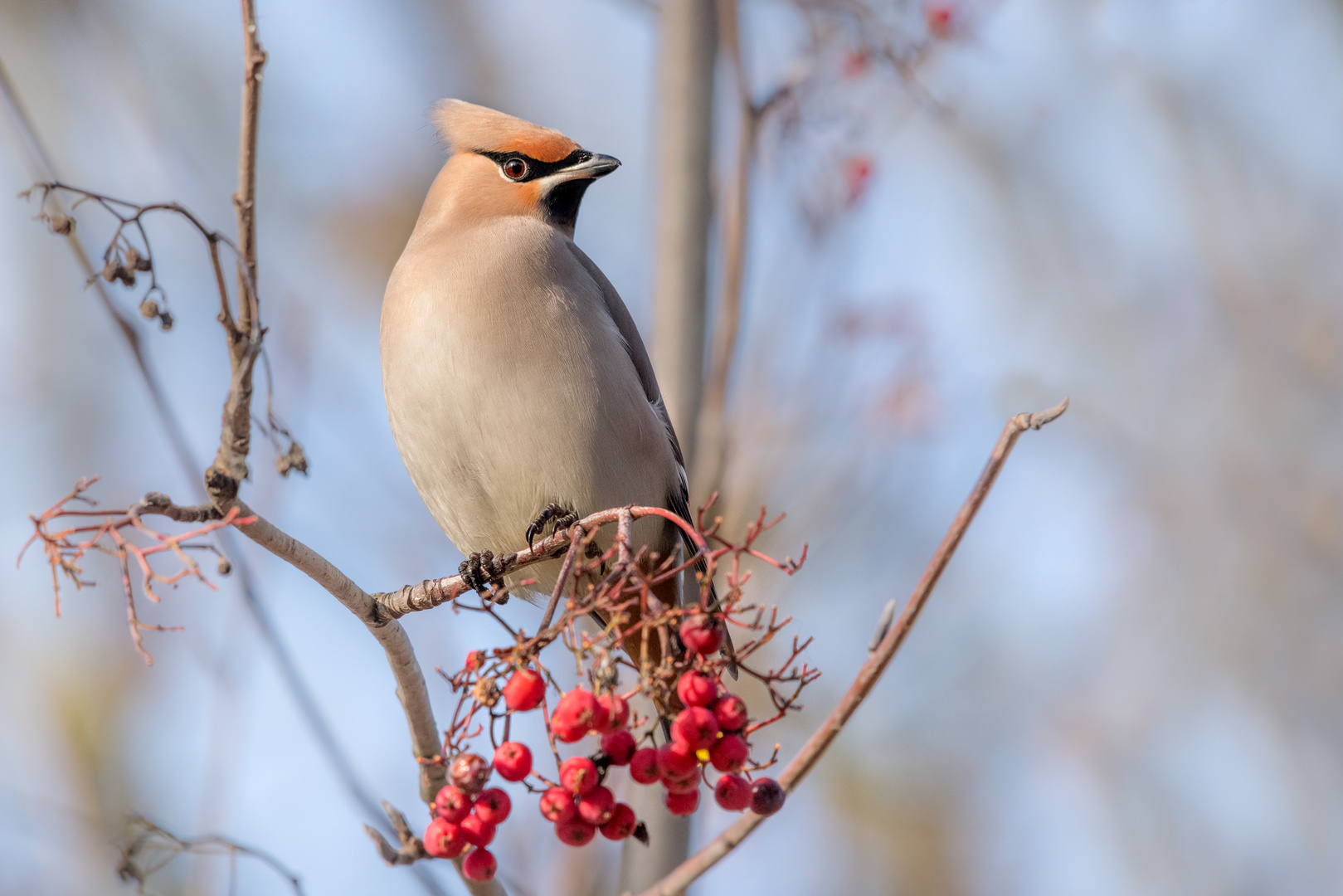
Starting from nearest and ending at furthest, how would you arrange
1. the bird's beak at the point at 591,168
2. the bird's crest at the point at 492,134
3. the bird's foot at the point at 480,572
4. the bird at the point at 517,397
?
the bird's foot at the point at 480,572
the bird at the point at 517,397
the bird's beak at the point at 591,168
the bird's crest at the point at 492,134

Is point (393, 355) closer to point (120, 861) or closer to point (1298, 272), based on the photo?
point (120, 861)

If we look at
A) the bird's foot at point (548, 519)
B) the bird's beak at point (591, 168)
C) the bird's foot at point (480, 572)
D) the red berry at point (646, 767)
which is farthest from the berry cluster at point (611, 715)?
the bird's beak at point (591, 168)

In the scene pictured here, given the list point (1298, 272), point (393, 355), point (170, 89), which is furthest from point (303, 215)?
point (1298, 272)

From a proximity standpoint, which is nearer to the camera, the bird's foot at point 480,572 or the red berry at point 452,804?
the red berry at point 452,804

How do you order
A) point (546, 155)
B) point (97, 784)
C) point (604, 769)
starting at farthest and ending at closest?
point (97, 784)
point (546, 155)
point (604, 769)

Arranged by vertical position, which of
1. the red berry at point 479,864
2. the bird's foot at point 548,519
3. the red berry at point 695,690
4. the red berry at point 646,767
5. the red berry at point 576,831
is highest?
the bird's foot at point 548,519

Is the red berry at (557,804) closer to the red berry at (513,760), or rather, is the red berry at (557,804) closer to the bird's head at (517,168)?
the red berry at (513,760)

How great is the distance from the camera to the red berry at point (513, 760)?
2.18m

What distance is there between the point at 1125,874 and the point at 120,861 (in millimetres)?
6273

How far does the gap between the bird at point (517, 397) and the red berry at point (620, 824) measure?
924 mm

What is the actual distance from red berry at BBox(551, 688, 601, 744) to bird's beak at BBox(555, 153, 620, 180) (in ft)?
7.45

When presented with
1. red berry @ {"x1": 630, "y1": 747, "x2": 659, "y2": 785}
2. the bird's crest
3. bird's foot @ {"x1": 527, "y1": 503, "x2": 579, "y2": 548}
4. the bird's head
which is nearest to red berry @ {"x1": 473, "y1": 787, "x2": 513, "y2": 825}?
red berry @ {"x1": 630, "y1": 747, "x2": 659, "y2": 785}

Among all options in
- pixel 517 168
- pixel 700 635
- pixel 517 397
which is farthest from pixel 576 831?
pixel 517 168

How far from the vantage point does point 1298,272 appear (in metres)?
7.50
